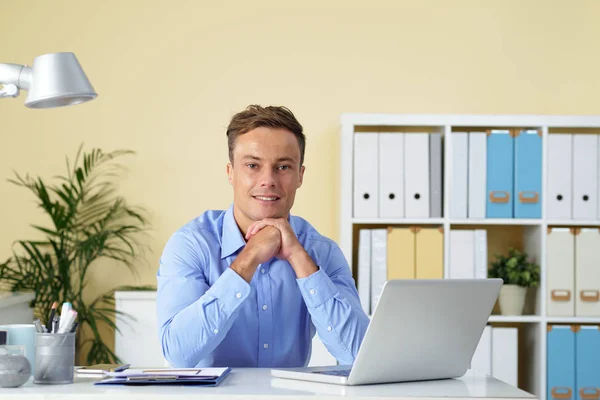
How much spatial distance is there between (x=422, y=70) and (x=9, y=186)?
2050 mm

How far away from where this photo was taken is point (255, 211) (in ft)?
6.97

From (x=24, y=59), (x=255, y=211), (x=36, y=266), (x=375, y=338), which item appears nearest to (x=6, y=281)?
(x=36, y=266)

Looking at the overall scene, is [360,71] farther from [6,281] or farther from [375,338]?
[375,338]

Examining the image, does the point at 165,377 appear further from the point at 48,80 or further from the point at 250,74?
the point at 250,74

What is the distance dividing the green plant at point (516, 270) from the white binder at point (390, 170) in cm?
58

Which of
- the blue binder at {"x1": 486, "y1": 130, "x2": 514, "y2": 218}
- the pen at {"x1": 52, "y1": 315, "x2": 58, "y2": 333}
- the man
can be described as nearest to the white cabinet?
the man

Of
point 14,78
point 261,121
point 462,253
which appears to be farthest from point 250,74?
point 14,78

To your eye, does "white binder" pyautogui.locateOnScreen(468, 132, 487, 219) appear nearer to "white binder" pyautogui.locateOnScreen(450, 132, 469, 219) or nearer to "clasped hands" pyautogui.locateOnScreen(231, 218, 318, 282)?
"white binder" pyautogui.locateOnScreen(450, 132, 469, 219)

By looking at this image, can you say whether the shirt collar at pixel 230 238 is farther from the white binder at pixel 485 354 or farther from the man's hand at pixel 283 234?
the white binder at pixel 485 354

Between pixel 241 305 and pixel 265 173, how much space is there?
1.22 ft

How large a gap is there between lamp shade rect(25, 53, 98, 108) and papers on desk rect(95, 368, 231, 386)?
53 centimetres

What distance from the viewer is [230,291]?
6.11ft

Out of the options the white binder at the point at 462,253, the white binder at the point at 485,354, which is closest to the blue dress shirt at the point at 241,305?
the white binder at the point at 462,253

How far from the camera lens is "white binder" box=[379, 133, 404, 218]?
3.78 m
